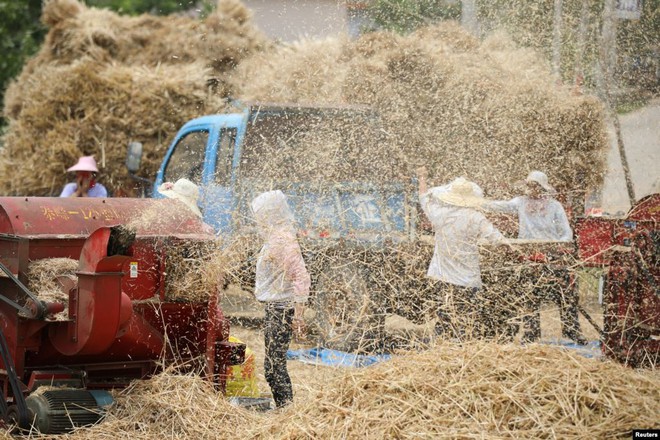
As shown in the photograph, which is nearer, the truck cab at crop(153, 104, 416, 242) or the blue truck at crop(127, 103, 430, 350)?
the blue truck at crop(127, 103, 430, 350)

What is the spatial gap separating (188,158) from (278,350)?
172 inches

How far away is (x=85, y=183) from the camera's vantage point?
11156 millimetres

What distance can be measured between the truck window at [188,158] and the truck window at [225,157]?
36 centimetres

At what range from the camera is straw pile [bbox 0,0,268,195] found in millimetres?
12023

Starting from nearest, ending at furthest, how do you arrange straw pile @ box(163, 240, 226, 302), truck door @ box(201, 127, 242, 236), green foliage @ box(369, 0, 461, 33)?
1. straw pile @ box(163, 240, 226, 302)
2. truck door @ box(201, 127, 242, 236)
3. green foliage @ box(369, 0, 461, 33)

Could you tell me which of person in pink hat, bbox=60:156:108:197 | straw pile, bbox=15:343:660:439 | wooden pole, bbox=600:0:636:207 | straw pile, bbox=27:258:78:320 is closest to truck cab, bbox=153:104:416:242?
person in pink hat, bbox=60:156:108:197

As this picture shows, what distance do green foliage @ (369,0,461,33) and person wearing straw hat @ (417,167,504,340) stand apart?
13.9ft

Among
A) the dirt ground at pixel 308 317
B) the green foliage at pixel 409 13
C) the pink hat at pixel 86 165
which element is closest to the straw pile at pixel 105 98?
the pink hat at pixel 86 165

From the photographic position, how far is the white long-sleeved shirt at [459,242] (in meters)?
7.57

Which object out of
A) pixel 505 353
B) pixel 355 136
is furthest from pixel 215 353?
pixel 355 136

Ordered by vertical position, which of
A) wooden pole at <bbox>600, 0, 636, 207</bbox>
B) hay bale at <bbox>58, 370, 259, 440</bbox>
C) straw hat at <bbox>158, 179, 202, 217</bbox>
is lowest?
hay bale at <bbox>58, 370, 259, 440</bbox>

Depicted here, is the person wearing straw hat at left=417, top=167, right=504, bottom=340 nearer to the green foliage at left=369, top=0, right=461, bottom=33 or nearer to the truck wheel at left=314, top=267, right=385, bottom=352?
the truck wheel at left=314, top=267, right=385, bottom=352

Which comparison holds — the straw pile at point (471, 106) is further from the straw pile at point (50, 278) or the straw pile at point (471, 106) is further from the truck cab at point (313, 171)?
the straw pile at point (50, 278)

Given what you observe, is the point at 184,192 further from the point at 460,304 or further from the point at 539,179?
the point at 539,179
